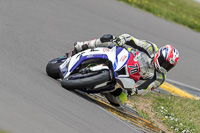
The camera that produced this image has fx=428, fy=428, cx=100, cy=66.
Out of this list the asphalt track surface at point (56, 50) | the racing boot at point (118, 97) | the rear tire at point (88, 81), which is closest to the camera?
the asphalt track surface at point (56, 50)

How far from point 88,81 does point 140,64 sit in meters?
0.96

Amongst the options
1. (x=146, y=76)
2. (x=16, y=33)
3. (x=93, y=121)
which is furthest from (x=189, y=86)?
(x=93, y=121)

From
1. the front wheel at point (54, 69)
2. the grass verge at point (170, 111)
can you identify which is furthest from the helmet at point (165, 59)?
the front wheel at point (54, 69)

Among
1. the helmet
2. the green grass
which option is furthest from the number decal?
the green grass

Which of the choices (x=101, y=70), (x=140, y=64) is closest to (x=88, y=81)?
(x=101, y=70)

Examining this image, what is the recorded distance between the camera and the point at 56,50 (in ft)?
30.3

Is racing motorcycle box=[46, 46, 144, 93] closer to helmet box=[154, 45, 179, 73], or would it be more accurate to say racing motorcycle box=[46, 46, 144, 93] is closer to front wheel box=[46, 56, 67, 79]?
front wheel box=[46, 56, 67, 79]

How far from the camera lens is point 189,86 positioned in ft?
32.9

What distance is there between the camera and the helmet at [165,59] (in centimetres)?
655

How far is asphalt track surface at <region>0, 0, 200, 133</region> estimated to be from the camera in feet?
15.6

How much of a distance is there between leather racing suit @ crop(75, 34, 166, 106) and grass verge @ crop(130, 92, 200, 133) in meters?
0.74

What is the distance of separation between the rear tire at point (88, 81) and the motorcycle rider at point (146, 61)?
1.17 feet

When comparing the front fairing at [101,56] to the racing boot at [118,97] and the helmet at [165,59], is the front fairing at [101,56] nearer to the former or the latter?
the helmet at [165,59]

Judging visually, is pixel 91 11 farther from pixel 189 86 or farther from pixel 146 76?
pixel 146 76
